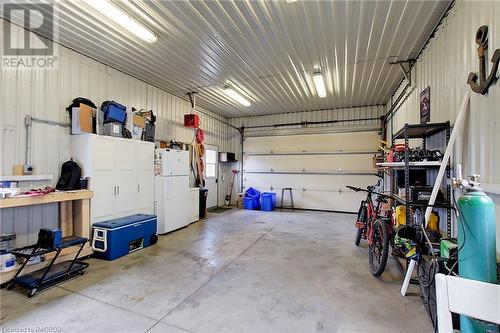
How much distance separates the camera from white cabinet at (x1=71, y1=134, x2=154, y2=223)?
149 inches

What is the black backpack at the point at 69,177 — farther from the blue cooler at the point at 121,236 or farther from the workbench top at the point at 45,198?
the blue cooler at the point at 121,236

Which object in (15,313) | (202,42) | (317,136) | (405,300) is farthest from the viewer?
(317,136)

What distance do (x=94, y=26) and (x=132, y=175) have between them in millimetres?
2463

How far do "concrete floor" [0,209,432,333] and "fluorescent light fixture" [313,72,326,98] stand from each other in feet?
11.3

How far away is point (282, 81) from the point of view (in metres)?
5.41

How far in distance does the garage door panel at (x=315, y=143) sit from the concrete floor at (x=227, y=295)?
421 centimetres

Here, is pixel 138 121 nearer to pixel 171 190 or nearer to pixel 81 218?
pixel 171 190

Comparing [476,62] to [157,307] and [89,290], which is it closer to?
[157,307]

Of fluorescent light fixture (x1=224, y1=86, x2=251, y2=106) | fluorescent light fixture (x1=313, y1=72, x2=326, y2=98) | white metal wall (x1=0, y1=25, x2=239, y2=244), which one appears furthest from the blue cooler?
fluorescent light fixture (x1=313, y1=72, x2=326, y2=98)

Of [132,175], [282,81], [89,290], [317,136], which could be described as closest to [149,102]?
[132,175]

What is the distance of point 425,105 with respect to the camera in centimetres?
352

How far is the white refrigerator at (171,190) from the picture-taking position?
500 centimetres

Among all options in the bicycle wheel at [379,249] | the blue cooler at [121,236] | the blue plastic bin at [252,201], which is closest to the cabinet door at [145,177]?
the blue cooler at [121,236]

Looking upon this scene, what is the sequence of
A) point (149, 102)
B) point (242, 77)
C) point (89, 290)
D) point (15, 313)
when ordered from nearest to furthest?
point (15, 313)
point (89, 290)
point (242, 77)
point (149, 102)
